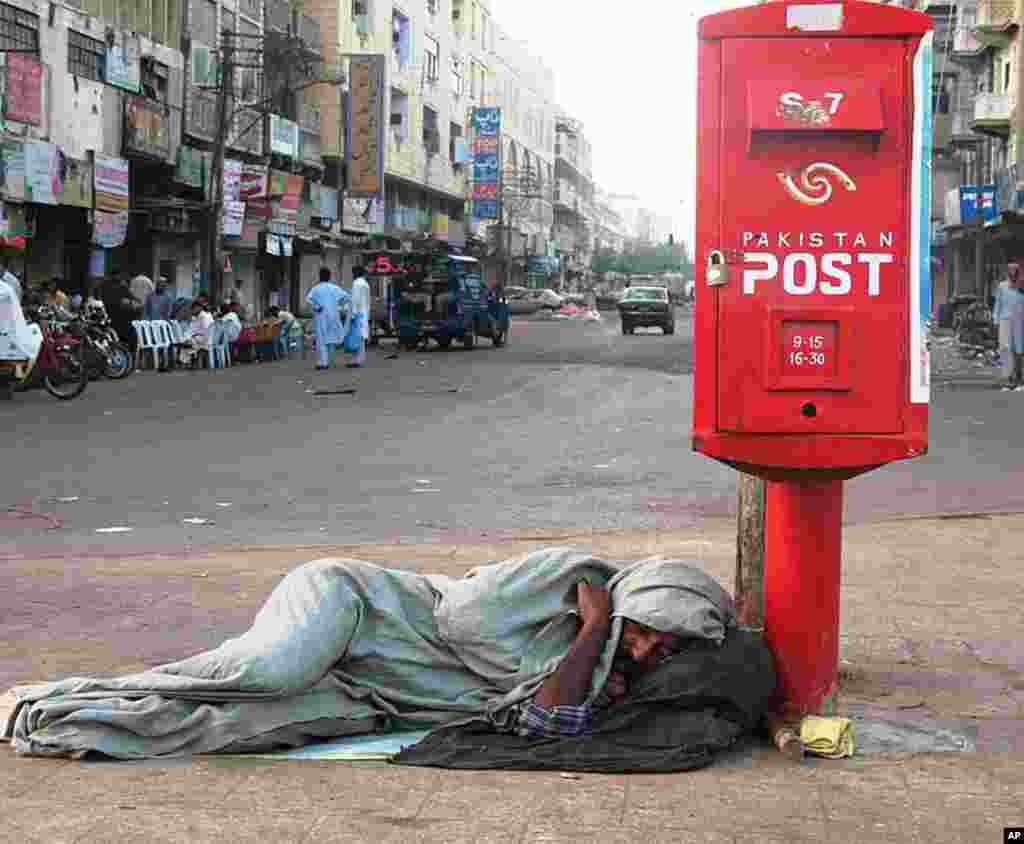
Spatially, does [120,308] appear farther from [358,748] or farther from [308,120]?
[358,748]

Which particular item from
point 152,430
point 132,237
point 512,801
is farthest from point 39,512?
point 132,237

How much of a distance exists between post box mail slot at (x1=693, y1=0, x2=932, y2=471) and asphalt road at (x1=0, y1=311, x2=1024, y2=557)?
4973mm

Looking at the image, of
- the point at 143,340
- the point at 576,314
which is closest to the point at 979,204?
the point at 576,314

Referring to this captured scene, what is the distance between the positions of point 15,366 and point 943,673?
16.9 meters

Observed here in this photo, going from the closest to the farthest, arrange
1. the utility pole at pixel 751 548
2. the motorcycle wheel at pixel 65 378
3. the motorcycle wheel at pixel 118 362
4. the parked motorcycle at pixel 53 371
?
the utility pole at pixel 751 548 → the parked motorcycle at pixel 53 371 → the motorcycle wheel at pixel 65 378 → the motorcycle wheel at pixel 118 362

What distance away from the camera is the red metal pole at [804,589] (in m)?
4.59

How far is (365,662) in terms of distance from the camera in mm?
4773

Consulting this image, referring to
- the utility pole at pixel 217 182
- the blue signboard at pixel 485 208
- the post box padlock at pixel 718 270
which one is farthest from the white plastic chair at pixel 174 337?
the blue signboard at pixel 485 208

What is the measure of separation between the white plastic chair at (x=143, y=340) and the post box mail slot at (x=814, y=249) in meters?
24.8

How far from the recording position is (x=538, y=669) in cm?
469

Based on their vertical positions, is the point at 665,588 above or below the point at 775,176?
below

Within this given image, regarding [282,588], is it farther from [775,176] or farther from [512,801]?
[775,176]

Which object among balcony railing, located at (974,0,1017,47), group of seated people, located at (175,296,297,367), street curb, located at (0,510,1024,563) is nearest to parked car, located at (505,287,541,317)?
balcony railing, located at (974,0,1017,47)

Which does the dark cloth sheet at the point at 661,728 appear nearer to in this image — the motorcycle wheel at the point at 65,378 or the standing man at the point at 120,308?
the motorcycle wheel at the point at 65,378
